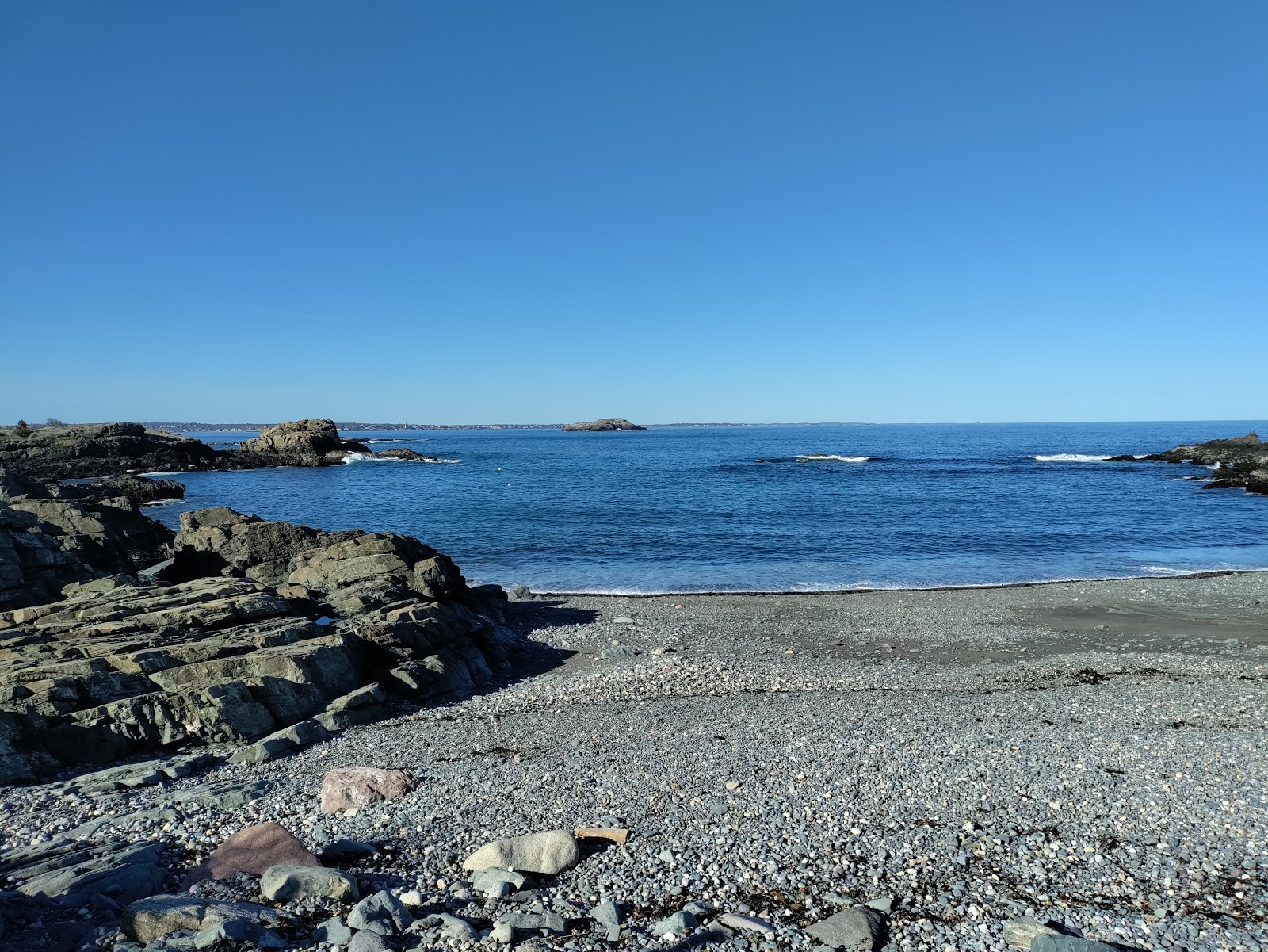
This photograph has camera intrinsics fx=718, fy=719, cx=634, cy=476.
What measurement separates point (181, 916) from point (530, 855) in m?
3.68

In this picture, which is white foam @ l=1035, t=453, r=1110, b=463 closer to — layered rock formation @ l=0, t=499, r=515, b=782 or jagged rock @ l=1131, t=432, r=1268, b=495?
jagged rock @ l=1131, t=432, r=1268, b=495

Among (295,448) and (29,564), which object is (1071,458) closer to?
(295,448)

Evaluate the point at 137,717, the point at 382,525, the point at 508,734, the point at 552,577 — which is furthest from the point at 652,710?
the point at 382,525

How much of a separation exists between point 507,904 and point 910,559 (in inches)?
1307

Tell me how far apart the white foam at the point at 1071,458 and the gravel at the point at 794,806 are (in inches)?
4191

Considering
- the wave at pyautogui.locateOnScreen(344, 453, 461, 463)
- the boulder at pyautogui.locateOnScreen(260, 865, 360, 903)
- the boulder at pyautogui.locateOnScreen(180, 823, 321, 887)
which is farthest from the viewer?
the wave at pyautogui.locateOnScreen(344, 453, 461, 463)

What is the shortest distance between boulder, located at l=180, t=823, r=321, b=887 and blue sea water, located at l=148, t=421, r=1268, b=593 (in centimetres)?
2196

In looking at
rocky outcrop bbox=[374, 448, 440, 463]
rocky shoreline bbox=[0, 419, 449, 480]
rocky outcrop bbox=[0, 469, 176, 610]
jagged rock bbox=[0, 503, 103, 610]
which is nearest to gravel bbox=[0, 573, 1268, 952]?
jagged rock bbox=[0, 503, 103, 610]

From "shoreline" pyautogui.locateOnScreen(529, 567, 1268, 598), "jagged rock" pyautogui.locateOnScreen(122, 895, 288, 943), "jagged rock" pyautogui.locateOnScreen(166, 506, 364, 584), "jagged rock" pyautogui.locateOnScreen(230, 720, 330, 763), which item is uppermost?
"jagged rock" pyautogui.locateOnScreen(166, 506, 364, 584)

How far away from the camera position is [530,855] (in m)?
8.88

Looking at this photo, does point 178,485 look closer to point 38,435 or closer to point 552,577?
point 38,435

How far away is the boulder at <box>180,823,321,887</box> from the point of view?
8711mm

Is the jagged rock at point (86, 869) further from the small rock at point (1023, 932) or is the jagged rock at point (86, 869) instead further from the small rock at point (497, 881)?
the small rock at point (1023, 932)

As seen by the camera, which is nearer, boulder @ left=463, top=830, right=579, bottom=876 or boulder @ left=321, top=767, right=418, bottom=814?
boulder @ left=463, top=830, right=579, bottom=876
